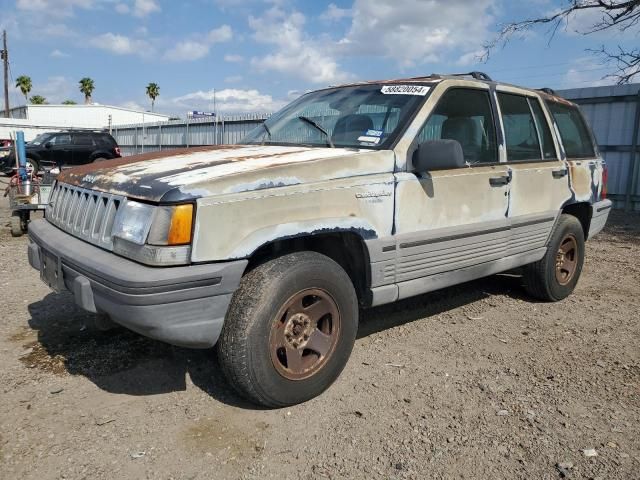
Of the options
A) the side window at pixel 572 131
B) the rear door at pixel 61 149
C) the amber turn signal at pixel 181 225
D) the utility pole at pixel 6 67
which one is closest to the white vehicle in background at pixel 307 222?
the amber turn signal at pixel 181 225

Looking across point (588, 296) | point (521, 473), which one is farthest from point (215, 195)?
point (588, 296)

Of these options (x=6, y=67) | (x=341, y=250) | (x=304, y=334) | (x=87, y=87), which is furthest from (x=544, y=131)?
(x=87, y=87)

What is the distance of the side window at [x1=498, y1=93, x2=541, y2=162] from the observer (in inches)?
165

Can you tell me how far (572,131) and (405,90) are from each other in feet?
7.44

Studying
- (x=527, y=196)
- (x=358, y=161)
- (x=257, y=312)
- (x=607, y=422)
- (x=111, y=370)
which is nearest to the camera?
(x=257, y=312)

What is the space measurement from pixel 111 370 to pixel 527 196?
333 cm

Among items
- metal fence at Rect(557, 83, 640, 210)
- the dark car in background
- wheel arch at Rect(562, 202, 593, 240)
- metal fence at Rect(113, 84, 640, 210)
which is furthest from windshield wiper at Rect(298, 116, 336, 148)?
the dark car in background

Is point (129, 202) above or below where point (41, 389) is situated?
above

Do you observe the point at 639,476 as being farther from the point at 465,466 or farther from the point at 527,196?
the point at 527,196

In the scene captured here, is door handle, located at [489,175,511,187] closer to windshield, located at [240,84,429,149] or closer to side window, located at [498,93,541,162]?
side window, located at [498,93,541,162]

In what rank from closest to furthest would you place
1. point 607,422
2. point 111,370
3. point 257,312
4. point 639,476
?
point 639,476 → point 257,312 → point 607,422 → point 111,370

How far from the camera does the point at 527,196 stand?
4.30m

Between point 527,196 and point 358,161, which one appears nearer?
point 358,161

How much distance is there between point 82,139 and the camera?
65.6ft
